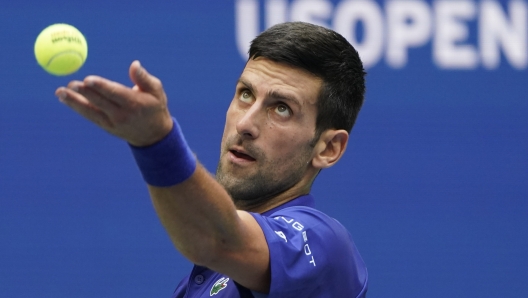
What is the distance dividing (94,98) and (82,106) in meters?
0.03

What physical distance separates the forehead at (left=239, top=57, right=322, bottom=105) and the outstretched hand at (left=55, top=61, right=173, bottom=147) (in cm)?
77

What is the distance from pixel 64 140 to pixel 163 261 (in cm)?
96

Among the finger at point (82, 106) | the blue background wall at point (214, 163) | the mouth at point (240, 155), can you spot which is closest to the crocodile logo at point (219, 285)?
the mouth at point (240, 155)

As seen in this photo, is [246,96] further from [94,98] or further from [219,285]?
[94,98]

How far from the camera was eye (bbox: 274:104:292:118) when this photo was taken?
107 inches

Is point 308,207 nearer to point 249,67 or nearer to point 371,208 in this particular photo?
point 249,67

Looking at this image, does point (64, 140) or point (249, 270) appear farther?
point (64, 140)

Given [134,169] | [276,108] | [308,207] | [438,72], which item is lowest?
[134,169]

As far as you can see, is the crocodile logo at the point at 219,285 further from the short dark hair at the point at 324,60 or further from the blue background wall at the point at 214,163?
the blue background wall at the point at 214,163

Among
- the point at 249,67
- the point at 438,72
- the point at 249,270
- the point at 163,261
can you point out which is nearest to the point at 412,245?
the point at 438,72

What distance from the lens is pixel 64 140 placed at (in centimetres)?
549

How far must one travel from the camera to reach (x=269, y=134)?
8.82ft

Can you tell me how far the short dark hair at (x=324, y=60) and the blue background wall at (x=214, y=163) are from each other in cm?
265

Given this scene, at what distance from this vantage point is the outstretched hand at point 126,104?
182cm
